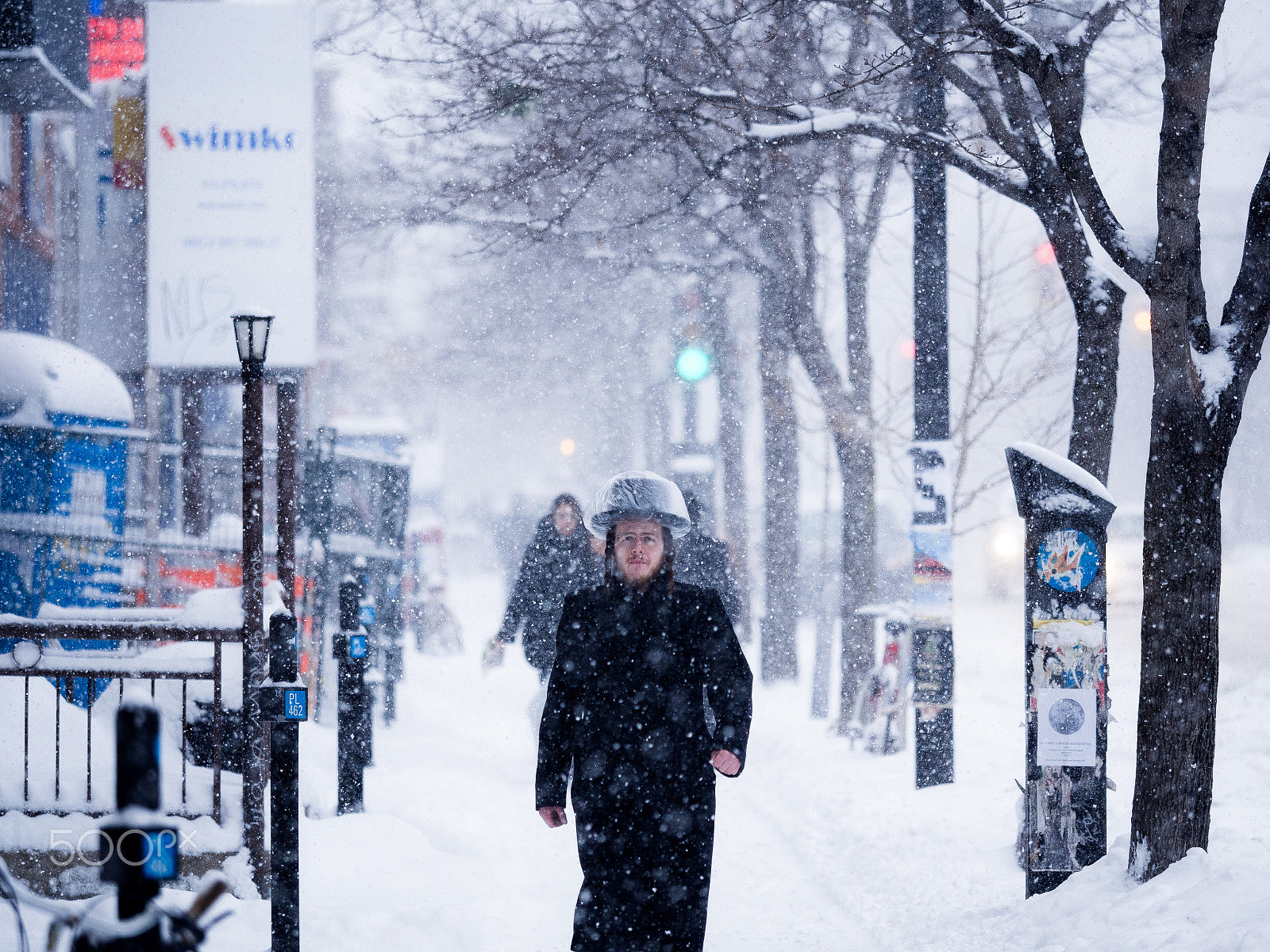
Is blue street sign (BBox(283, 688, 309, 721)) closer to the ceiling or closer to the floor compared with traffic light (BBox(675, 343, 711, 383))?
closer to the floor

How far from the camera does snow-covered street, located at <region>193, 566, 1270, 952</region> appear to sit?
550 centimetres

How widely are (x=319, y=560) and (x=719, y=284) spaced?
7.01 metres

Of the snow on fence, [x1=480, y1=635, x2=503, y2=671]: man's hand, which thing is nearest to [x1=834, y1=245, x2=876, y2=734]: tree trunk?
[x1=480, y1=635, x2=503, y2=671]: man's hand

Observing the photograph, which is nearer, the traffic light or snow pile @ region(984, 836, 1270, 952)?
snow pile @ region(984, 836, 1270, 952)

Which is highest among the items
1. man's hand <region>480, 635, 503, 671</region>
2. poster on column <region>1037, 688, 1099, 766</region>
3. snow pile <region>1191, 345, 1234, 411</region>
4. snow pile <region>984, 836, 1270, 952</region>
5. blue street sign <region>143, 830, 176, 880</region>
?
snow pile <region>1191, 345, 1234, 411</region>

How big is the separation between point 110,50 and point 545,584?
13.3 m

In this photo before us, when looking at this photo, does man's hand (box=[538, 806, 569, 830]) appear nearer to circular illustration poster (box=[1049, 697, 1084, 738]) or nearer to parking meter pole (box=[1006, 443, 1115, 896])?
parking meter pole (box=[1006, 443, 1115, 896])

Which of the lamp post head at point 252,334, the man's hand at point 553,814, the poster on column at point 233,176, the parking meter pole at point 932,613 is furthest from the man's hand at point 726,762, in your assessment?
the poster on column at point 233,176

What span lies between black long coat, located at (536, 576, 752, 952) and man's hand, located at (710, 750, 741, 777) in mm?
30

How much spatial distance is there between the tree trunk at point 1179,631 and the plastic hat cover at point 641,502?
2212 millimetres

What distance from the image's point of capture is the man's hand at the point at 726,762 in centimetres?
438

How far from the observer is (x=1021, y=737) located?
439 inches

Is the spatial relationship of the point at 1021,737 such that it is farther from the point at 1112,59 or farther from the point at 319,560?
the point at 319,560

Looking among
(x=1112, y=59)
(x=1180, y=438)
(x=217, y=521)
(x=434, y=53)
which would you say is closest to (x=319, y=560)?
(x=217, y=521)
